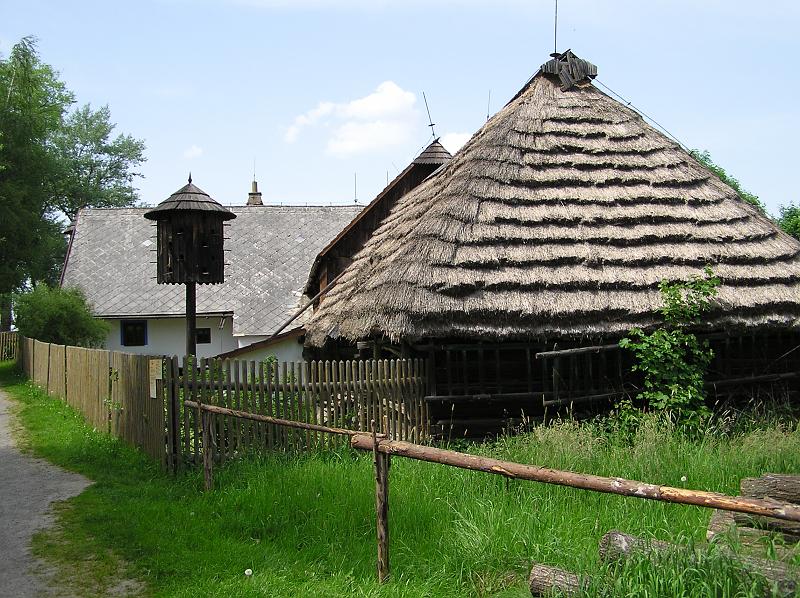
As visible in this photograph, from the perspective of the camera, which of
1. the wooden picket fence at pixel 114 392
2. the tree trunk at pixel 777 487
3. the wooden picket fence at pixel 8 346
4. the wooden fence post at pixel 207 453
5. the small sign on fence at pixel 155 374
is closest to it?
the tree trunk at pixel 777 487

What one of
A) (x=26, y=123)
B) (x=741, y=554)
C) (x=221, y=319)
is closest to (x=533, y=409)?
(x=741, y=554)

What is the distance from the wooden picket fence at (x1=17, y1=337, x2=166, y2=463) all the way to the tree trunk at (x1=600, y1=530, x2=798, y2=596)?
5940 mm

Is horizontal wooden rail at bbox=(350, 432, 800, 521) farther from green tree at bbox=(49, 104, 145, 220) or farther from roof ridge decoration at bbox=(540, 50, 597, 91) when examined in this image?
green tree at bbox=(49, 104, 145, 220)

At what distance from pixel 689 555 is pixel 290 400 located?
5871 millimetres

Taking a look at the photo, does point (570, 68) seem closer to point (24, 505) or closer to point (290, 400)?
point (290, 400)

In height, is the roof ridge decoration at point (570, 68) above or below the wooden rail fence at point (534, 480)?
above

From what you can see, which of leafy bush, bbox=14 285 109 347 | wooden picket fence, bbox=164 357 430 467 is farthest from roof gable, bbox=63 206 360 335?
wooden picket fence, bbox=164 357 430 467

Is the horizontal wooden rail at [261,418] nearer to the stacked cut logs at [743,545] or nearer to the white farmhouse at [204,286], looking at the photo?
the stacked cut logs at [743,545]

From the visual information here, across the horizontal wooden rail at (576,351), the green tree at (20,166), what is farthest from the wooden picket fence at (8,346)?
the horizontal wooden rail at (576,351)

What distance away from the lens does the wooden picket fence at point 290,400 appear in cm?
875

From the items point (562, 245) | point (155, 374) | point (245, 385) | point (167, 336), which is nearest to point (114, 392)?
point (155, 374)

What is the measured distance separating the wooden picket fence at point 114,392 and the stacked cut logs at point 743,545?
230 inches

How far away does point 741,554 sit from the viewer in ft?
13.7

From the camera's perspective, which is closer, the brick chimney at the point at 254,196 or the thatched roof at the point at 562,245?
the thatched roof at the point at 562,245
